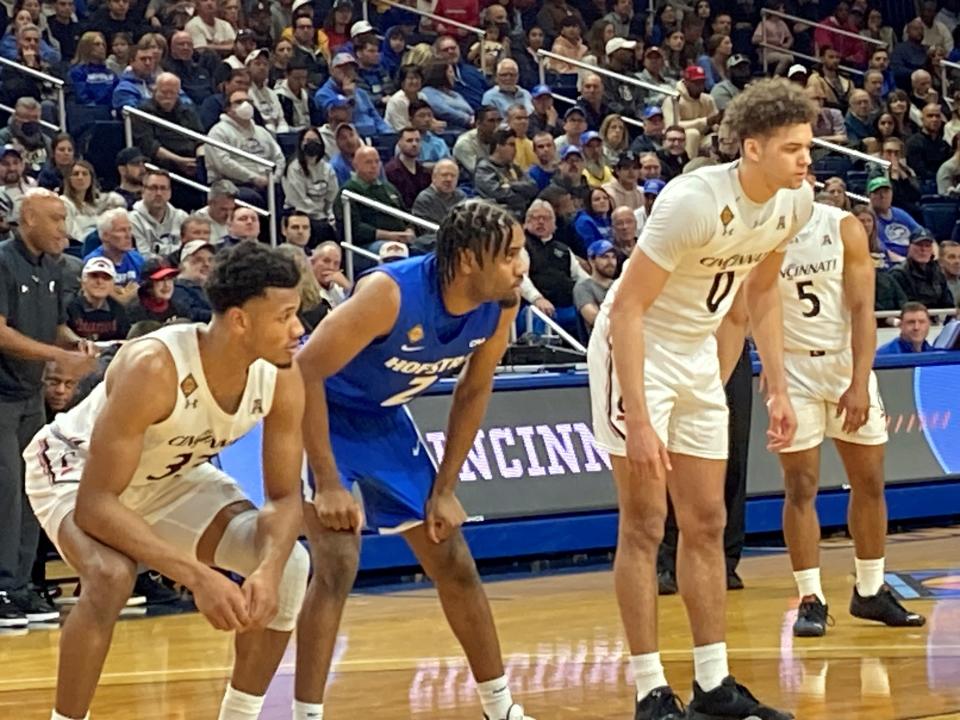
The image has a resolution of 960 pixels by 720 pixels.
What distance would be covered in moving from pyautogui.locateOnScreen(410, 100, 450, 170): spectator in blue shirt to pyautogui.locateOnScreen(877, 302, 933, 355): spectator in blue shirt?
193 inches

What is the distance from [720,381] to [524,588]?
3.68 meters

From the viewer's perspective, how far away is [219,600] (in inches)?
181

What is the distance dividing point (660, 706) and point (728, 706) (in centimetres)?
21

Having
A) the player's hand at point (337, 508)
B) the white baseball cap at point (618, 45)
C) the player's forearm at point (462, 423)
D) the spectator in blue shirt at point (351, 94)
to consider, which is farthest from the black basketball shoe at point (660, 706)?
the white baseball cap at point (618, 45)

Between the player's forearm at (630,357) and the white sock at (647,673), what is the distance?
757 mm

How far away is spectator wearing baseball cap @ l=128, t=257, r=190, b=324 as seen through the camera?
9906 millimetres

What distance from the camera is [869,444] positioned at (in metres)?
7.72

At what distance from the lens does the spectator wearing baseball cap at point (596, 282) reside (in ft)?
42.5

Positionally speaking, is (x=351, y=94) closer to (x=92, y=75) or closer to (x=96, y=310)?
(x=92, y=75)

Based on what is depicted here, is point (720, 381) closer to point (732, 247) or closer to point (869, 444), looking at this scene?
point (732, 247)

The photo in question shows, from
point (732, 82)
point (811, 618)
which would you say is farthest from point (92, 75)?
point (811, 618)

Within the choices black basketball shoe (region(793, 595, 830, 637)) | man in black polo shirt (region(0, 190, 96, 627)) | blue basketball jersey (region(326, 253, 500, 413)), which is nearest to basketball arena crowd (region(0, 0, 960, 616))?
man in black polo shirt (region(0, 190, 96, 627))

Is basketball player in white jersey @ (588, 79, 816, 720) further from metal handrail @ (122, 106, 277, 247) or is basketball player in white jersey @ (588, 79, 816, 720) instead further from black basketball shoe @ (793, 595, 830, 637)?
metal handrail @ (122, 106, 277, 247)

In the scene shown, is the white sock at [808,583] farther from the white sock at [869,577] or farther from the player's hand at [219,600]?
the player's hand at [219,600]
